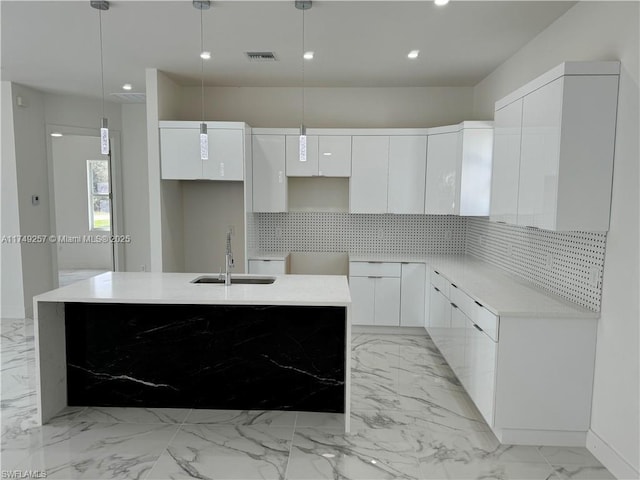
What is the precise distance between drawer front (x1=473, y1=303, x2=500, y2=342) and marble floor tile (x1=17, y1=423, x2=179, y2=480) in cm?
223

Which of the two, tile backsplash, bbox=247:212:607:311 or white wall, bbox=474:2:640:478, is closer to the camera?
white wall, bbox=474:2:640:478

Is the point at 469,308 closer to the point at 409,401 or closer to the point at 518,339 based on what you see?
the point at 518,339

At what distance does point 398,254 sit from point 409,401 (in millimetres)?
2211

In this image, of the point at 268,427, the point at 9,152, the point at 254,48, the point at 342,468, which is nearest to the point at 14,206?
the point at 9,152

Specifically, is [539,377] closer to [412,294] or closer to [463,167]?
[412,294]

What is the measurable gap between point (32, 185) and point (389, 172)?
461cm

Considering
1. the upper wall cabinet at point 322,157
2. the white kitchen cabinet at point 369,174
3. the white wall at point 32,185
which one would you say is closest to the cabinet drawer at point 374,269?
the white kitchen cabinet at point 369,174

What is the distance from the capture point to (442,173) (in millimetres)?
4766

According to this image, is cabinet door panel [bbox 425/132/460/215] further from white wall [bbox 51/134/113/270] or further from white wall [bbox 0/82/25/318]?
white wall [bbox 51/134/113/270]

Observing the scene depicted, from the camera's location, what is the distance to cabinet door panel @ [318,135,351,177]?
502 cm

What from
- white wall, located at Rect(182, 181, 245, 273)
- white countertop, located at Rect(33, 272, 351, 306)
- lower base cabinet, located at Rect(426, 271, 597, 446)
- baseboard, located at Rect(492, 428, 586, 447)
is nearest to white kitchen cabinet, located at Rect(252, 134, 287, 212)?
white wall, located at Rect(182, 181, 245, 273)

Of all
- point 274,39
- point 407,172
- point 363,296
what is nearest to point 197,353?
point 363,296

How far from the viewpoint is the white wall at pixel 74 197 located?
9133 millimetres

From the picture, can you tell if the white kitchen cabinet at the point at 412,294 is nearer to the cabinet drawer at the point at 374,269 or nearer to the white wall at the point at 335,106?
the cabinet drawer at the point at 374,269
